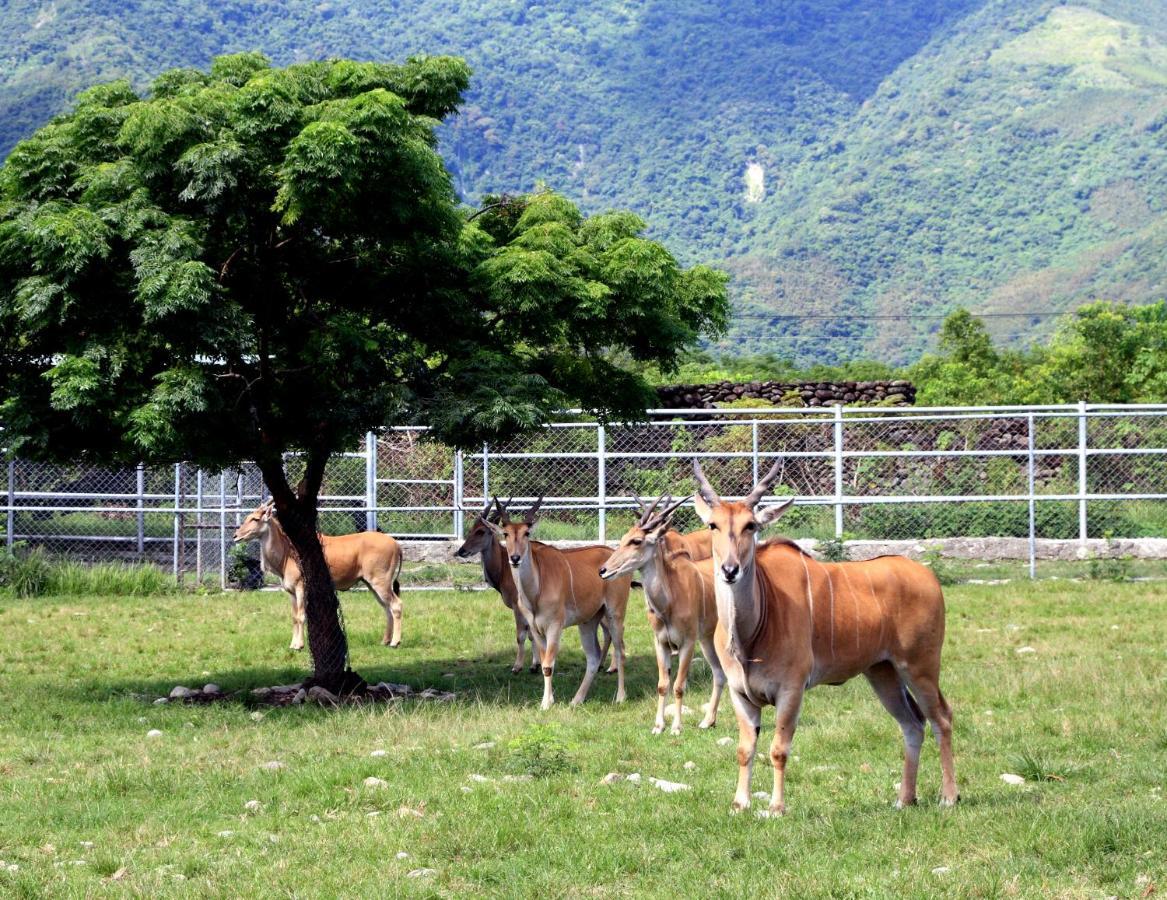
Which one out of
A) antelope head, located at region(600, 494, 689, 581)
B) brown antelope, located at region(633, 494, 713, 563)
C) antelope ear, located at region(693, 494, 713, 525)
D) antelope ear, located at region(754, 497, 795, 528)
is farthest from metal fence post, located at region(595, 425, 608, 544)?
antelope ear, located at region(754, 497, 795, 528)

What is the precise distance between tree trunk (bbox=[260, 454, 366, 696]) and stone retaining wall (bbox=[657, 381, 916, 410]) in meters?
14.4

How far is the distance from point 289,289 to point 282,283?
3.6 inches

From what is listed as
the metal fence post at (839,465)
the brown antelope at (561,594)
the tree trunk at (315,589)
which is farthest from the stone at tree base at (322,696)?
the metal fence post at (839,465)

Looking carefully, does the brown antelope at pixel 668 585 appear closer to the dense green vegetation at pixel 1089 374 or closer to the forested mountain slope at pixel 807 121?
the dense green vegetation at pixel 1089 374

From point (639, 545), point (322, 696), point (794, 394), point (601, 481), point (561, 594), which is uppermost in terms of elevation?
point (794, 394)

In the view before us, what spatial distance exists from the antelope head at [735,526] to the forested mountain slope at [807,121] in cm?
7451

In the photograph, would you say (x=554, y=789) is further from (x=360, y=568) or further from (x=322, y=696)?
(x=360, y=568)

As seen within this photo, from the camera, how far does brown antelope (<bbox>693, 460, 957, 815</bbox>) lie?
7.93 metres

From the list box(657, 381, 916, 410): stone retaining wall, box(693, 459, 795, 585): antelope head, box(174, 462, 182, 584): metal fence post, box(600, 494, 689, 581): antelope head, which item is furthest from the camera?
box(657, 381, 916, 410): stone retaining wall

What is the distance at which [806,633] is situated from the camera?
807 cm

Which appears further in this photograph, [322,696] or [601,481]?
[601,481]

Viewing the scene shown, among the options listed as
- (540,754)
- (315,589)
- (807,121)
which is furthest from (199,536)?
(807,121)

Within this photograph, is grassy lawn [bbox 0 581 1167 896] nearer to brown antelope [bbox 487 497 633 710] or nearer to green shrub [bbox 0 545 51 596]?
brown antelope [bbox 487 497 633 710]

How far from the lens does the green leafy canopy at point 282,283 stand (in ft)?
37.4
